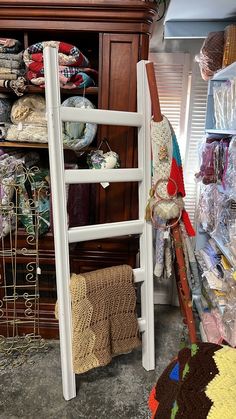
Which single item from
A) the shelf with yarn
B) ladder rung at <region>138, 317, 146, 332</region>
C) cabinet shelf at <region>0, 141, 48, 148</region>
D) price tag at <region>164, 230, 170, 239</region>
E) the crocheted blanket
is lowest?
ladder rung at <region>138, 317, 146, 332</region>

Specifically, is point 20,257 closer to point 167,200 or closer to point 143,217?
point 143,217

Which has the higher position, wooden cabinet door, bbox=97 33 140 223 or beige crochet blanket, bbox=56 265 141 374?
wooden cabinet door, bbox=97 33 140 223

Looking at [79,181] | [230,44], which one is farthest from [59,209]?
[230,44]

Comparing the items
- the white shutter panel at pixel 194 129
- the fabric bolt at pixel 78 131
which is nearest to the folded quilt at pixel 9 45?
the fabric bolt at pixel 78 131

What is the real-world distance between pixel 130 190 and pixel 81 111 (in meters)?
0.52

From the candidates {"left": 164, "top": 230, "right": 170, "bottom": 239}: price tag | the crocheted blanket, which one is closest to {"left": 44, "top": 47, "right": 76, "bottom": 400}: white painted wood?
{"left": 164, "top": 230, "right": 170, "bottom": 239}: price tag

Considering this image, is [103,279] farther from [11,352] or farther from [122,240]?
[11,352]

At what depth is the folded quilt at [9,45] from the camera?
1565mm

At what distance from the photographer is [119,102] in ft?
5.19

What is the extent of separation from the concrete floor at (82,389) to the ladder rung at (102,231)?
753mm

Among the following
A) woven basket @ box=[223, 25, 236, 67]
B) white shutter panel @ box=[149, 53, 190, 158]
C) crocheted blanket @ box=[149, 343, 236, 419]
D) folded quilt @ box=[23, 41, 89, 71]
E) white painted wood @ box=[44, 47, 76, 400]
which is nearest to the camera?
crocheted blanket @ box=[149, 343, 236, 419]

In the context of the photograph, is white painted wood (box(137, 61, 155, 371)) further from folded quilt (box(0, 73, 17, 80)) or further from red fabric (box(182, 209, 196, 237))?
folded quilt (box(0, 73, 17, 80))

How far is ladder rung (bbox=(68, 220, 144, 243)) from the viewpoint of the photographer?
4.49 ft

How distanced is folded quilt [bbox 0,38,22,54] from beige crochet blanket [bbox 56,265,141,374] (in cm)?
115
